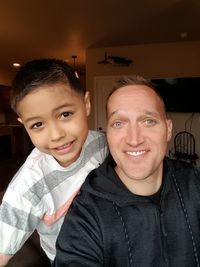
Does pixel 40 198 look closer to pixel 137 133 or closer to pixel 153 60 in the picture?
pixel 137 133

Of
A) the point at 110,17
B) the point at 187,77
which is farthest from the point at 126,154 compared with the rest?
the point at 187,77

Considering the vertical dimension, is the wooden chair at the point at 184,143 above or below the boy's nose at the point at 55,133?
below

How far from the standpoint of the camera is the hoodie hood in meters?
0.88

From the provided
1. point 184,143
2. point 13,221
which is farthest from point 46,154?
point 184,143

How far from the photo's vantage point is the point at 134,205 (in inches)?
35.0

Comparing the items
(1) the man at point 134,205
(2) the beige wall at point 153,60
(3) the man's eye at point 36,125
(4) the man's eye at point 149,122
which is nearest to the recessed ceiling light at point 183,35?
(2) the beige wall at point 153,60

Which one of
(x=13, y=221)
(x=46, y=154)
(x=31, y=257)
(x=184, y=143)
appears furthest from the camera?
(x=184, y=143)

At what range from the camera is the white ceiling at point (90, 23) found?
3.33 metres

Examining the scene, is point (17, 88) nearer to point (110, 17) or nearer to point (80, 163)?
point (80, 163)

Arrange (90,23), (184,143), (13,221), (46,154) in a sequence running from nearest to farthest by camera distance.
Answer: (13,221) < (46,154) < (90,23) < (184,143)

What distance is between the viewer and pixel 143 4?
10.9 feet

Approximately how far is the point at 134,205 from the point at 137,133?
0.77 feet

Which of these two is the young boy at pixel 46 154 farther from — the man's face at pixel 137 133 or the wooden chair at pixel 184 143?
the wooden chair at pixel 184 143

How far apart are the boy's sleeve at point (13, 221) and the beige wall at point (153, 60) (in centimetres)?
485
